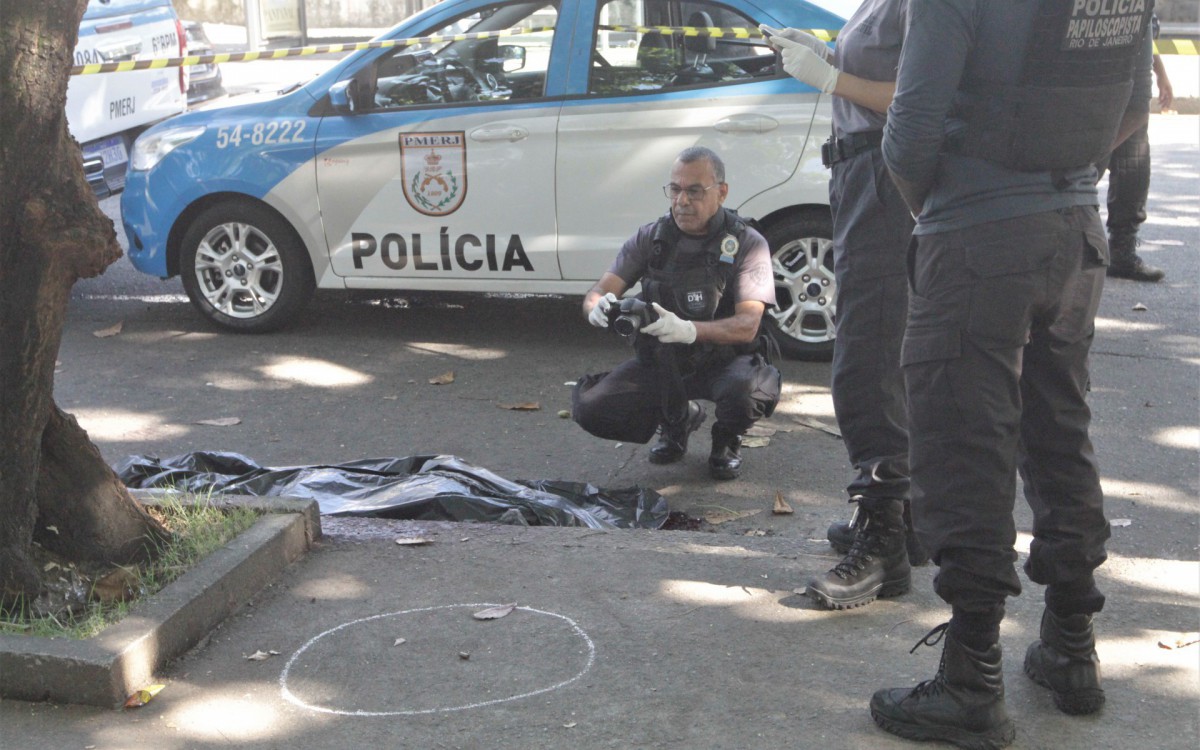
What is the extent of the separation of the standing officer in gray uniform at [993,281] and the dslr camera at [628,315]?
182 cm

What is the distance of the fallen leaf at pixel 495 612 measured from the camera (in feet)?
12.1

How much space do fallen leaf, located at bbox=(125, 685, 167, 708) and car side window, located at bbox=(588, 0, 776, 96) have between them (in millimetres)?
4298

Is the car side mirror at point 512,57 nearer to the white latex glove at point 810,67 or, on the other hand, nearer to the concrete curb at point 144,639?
the white latex glove at point 810,67

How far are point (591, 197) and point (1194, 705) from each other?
425 cm

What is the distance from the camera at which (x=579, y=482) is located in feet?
17.0

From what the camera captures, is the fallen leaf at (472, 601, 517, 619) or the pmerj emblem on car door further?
the pmerj emblem on car door

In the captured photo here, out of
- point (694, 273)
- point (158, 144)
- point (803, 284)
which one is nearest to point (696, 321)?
point (694, 273)

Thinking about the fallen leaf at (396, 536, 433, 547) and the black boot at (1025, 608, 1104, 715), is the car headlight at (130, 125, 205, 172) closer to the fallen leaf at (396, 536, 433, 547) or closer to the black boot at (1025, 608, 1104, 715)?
the fallen leaf at (396, 536, 433, 547)

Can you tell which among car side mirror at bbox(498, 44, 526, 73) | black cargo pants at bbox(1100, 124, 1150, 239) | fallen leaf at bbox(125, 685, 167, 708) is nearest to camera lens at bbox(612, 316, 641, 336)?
fallen leaf at bbox(125, 685, 167, 708)

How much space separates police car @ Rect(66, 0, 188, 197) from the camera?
8.91 metres

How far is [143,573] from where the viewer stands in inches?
146

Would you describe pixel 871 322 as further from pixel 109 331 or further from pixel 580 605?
pixel 109 331

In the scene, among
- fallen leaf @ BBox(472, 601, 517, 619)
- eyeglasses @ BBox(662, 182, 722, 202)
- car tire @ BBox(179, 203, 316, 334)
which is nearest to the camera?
fallen leaf @ BBox(472, 601, 517, 619)

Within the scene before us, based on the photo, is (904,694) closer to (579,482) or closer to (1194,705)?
(1194,705)
